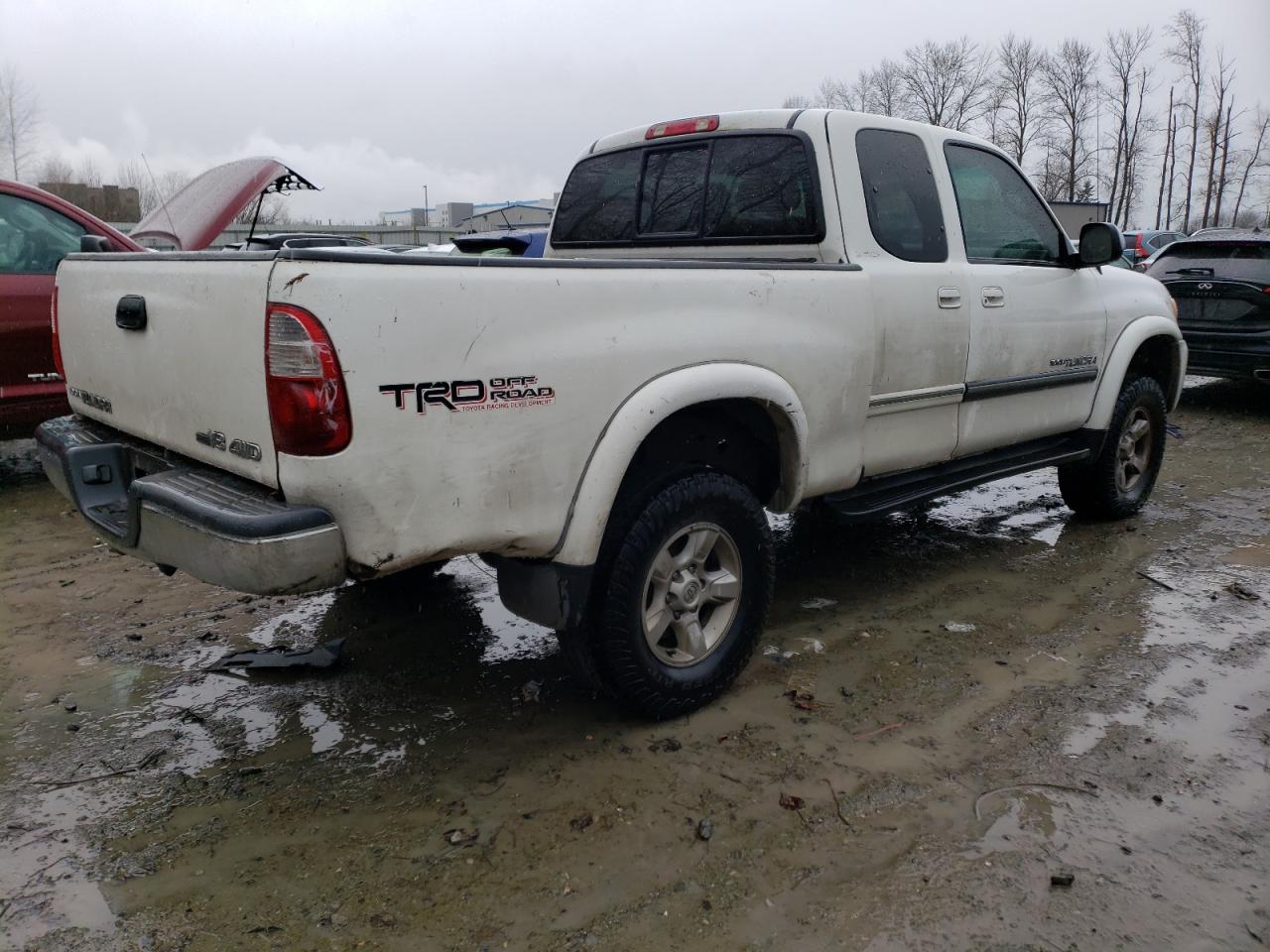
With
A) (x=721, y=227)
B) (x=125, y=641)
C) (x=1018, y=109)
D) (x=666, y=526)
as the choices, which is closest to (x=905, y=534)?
(x=721, y=227)

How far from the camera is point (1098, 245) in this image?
4434 millimetres

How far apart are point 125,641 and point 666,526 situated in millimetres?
2319

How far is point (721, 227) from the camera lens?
12.5 ft

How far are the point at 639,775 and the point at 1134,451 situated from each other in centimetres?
398

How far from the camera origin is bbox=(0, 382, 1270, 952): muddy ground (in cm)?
222

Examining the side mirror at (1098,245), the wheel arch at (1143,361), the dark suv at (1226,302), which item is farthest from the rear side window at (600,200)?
the dark suv at (1226,302)

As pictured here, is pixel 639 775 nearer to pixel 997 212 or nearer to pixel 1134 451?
pixel 997 212

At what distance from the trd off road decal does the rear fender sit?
9.9 inches

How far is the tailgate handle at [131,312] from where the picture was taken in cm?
275

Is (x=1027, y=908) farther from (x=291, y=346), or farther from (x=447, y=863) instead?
(x=291, y=346)

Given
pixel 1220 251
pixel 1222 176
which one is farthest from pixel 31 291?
pixel 1222 176

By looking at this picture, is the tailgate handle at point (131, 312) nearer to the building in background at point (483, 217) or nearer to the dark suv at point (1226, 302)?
the dark suv at point (1226, 302)

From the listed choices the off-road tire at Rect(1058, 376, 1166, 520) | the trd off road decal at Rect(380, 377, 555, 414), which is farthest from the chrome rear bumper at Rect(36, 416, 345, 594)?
the off-road tire at Rect(1058, 376, 1166, 520)

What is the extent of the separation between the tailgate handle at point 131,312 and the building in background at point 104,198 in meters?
13.8
